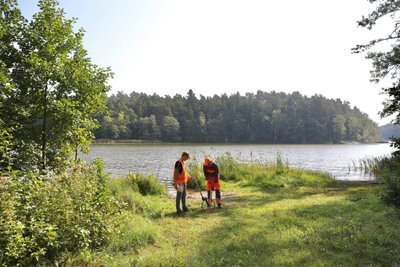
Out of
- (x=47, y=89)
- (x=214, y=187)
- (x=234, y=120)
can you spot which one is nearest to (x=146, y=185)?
(x=214, y=187)

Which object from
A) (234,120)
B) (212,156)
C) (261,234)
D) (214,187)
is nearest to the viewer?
(261,234)

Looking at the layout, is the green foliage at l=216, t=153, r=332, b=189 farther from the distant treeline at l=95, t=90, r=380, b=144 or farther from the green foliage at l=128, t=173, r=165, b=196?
the distant treeline at l=95, t=90, r=380, b=144

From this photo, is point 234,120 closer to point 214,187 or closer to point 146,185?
point 146,185

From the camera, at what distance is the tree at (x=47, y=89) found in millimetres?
8344

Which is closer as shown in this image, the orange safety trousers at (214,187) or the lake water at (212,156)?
the orange safety trousers at (214,187)

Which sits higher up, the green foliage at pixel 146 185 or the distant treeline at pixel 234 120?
the distant treeline at pixel 234 120

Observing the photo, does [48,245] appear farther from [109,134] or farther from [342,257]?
[109,134]

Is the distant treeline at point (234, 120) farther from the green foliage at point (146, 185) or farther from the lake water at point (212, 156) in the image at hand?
the green foliage at point (146, 185)

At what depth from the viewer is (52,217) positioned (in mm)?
5090

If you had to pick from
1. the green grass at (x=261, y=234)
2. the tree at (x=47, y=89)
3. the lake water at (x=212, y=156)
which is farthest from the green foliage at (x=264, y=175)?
the tree at (x=47, y=89)

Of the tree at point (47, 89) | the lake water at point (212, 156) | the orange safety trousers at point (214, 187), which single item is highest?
the tree at point (47, 89)

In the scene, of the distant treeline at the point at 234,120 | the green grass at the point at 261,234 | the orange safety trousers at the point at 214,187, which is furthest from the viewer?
the distant treeline at the point at 234,120

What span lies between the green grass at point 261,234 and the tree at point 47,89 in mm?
2697

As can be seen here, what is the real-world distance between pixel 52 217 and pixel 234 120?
335 feet
